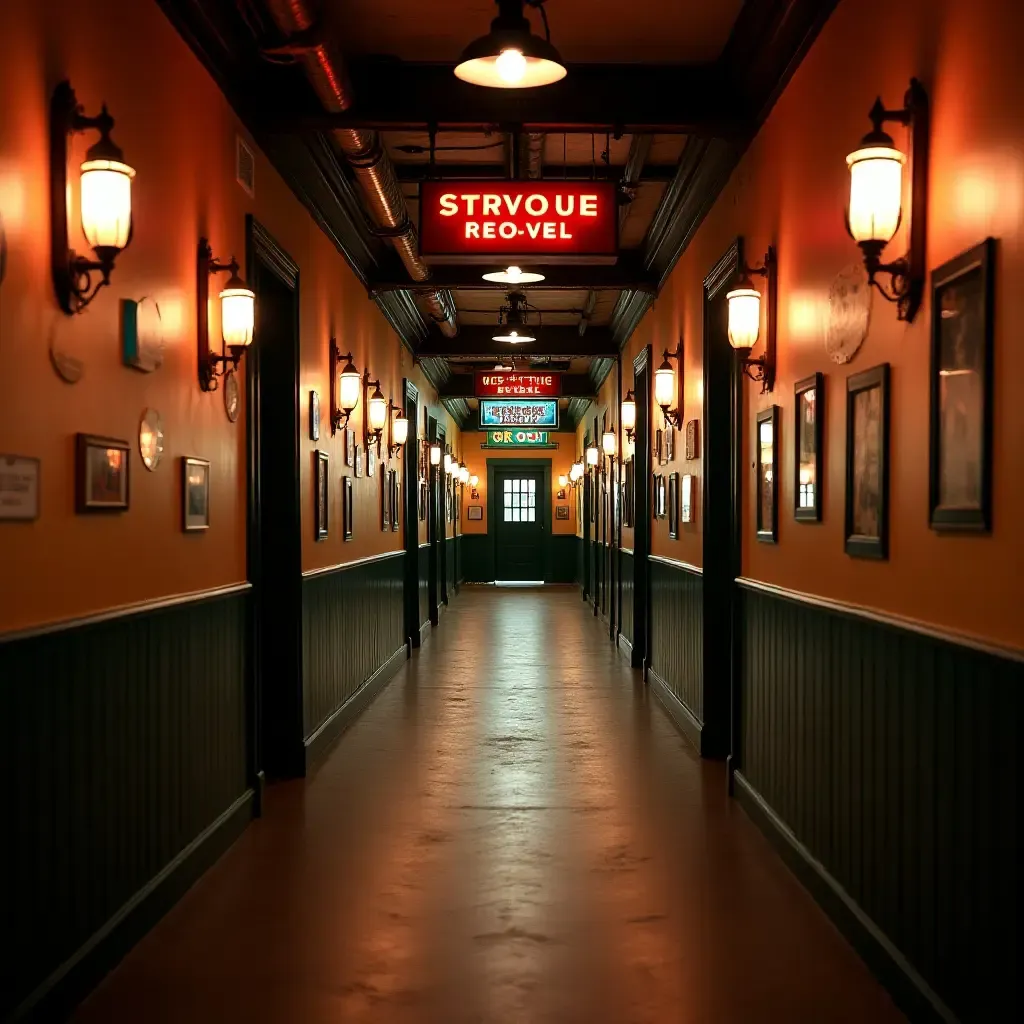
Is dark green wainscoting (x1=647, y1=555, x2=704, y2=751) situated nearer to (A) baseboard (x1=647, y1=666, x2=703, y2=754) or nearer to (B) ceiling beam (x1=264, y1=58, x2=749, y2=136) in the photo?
(A) baseboard (x1=647, y1=666, x2=703, y2=754)

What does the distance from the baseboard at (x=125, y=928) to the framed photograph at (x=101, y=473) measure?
1.34m

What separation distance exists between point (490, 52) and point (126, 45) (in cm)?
127

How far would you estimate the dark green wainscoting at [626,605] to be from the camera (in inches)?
472

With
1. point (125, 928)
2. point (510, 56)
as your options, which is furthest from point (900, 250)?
point (125, 928)

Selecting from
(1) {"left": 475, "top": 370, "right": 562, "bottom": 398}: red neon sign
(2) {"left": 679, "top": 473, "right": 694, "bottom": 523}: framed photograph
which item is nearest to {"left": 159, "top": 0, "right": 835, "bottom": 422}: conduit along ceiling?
(2) {"left": 679, "top": 473, "right": 694, "bottom": 523}: framed photograph

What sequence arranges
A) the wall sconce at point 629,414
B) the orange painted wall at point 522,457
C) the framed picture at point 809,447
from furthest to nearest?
the orange painted wall at point 522,457 → the wall sconce at point 629,414 → the framed picture at point 809,447

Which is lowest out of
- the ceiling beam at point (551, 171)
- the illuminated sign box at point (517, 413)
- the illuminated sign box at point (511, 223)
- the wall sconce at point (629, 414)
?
the wall sconce at point (629, 414)

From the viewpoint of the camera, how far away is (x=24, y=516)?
318 cm

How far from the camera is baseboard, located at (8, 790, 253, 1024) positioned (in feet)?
10.7

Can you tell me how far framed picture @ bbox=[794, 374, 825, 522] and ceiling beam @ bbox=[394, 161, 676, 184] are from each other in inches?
122

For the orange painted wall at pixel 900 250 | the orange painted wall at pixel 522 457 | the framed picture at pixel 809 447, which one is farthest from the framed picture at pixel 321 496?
the orange painted wall at pixel 522 457

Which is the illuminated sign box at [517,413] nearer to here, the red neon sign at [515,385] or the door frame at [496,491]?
the red neon sign at [515,385]

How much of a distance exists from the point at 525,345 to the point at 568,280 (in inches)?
159

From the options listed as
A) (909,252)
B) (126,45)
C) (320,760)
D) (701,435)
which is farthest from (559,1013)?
(701,435)
